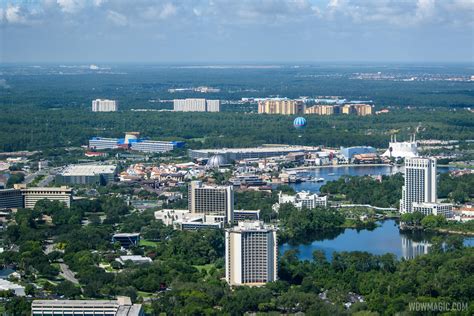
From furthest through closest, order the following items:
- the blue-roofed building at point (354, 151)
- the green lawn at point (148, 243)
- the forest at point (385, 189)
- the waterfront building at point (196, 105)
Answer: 1. the waterfront building at point (196, 105)
2. the blue-roofed building at point (354, 151)
3. the forest at point (385, 189)
4. the green lawn at point (148, 243)

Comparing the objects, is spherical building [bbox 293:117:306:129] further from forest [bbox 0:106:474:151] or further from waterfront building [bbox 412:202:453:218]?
waterfront building [bbox 412:202:453:218]

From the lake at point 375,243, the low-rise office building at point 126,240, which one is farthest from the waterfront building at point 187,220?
the lake at point 375,243

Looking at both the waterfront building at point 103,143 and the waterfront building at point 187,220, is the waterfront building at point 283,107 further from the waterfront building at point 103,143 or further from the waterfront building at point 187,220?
the waterfront building at point 187,220

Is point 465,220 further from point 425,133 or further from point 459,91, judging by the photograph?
point 459,91

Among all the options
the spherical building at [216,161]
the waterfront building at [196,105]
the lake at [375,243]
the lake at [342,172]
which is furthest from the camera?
the waterfront building at [196,105]

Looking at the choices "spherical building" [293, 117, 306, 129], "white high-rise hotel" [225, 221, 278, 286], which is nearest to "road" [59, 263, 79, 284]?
"white high-rise hotel" [225, 221, 278, 286]
